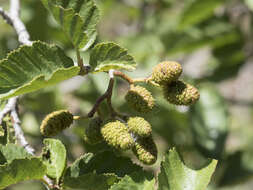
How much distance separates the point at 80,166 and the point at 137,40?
1554 millimetres

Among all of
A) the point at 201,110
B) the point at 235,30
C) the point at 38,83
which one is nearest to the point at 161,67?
the point at 38,83

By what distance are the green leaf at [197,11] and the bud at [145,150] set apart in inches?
50.6

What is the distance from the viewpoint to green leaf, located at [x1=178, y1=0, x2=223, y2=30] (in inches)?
91.1

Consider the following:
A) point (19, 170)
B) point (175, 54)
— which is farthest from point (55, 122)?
point (175, 54)

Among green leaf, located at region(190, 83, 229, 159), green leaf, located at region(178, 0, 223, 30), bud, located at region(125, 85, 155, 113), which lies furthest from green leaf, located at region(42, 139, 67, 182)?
green leaf, located at region(178, 0, 223, 30)

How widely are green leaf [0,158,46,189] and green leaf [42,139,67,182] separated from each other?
97 mm

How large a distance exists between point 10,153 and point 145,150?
0.42 m

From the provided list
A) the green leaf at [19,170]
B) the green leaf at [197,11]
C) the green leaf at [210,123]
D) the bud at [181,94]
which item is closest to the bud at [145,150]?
the bud at [181,94]

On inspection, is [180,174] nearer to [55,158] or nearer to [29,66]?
[55,158]

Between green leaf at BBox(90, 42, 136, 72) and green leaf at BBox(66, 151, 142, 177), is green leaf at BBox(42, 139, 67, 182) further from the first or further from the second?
green leaf at BBox(90, 42, 136, 72)

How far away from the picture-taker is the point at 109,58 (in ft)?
3.96

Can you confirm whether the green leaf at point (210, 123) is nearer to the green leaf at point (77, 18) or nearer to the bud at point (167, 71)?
the bud at point (167, 71)

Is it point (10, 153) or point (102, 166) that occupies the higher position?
point (10, 153)

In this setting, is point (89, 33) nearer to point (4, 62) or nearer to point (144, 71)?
point (4, 62)
